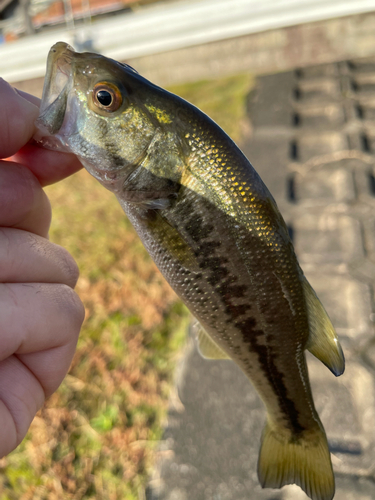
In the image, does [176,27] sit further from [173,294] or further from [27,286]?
[27,286]

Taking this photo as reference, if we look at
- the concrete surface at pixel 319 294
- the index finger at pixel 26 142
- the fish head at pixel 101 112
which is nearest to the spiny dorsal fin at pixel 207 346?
the fish head at pixel 101 112

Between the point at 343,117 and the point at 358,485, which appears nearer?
the point at 358,485

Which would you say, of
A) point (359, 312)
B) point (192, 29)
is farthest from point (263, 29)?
point (359, 312)

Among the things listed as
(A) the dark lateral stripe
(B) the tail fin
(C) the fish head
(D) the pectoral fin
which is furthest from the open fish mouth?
(B) the tail fin

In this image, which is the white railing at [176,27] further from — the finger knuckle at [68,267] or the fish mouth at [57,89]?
the finger knuckle at [68,267]

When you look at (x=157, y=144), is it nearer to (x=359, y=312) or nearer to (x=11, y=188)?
(x=11, y=188)

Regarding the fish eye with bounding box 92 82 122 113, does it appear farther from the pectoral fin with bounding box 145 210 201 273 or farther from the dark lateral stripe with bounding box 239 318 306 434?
the dark lateral stripe with bounding box 239 318 306 434

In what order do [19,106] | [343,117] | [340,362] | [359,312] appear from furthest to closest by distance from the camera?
[343,117], [359,312], [340,362], [19,106]
